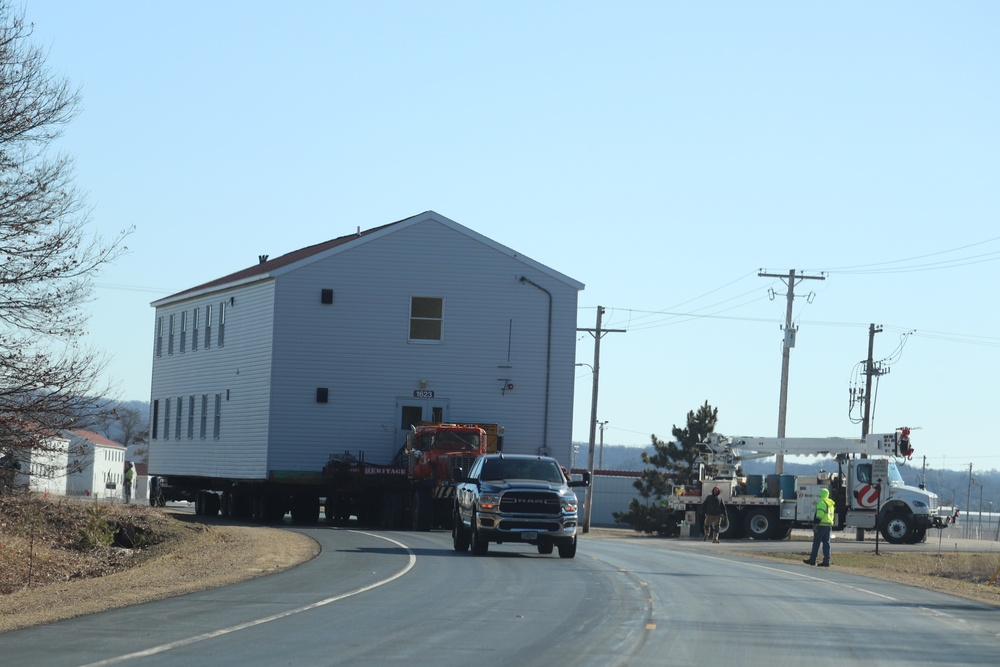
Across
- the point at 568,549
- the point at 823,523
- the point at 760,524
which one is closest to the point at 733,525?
the point at 760,524

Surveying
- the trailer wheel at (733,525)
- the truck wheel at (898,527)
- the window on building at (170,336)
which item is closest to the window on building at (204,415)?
the window on building at (170,336)

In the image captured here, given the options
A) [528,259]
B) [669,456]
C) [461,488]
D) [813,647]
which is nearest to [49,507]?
[461,488]

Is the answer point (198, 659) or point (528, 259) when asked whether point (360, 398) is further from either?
point (198, 659)

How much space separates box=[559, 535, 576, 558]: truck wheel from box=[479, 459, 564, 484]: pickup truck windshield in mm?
1202

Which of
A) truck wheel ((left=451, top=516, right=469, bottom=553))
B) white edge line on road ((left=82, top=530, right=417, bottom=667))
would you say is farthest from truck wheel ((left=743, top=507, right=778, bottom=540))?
white edge line on road ((left=82, top=530, right=417, bottom=667))

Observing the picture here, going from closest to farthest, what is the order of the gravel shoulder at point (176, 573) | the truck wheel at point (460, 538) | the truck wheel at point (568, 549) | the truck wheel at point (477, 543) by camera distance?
the gravel shoulder at point (176, 573), the truck wheel at point (477, 543), the truck wheel at point (568, 549), the truck wheel at point (460, 538)

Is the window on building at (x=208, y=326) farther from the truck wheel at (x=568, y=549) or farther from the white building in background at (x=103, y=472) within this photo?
the white building in background at (x=103, y=472)

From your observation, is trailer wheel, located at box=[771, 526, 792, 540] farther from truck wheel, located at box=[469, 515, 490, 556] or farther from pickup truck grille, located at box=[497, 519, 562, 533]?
pickup truck grille, located at box=[497, 519, 562, 533]

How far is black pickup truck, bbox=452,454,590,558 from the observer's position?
2603 cm

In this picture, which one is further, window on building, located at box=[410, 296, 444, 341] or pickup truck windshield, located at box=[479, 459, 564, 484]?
window on building, located at box=[410, 296, 444, 341]

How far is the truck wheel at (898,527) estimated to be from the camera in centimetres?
4648

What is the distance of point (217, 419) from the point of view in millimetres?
49062

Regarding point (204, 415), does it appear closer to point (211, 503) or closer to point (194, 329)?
point (211, 503)

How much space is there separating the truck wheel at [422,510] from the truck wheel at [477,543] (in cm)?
983
